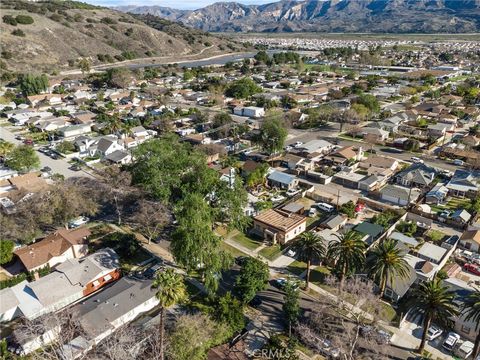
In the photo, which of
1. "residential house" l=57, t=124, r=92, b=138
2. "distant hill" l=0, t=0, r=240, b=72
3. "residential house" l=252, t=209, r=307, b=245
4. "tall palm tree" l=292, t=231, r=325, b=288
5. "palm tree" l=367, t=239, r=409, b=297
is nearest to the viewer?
"palm tree" l=367, t=239, r=409, b=297

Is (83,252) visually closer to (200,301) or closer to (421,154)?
(200,301)

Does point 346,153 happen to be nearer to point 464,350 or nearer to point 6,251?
point 464,350

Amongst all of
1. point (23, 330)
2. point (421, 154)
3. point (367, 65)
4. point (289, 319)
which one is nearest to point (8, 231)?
point (23, 330)

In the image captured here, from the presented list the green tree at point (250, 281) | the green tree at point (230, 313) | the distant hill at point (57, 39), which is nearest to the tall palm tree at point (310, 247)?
the green tree at point (250, 281)

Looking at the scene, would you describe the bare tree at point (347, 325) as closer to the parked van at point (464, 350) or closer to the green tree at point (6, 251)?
the parked van at point (464, 350)

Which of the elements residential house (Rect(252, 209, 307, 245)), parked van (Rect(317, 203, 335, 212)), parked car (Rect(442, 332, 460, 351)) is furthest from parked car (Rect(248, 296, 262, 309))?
parked van (Rect(317, 203, 335, 212))

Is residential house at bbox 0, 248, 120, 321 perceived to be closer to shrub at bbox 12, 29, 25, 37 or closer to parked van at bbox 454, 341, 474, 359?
parked van at bbox 454, 341, 474, 359
